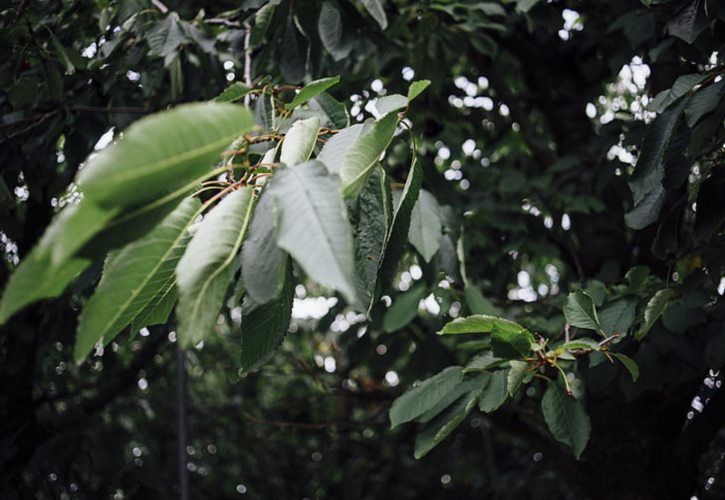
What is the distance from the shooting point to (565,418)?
1.08 meters

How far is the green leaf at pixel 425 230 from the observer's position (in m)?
1.23

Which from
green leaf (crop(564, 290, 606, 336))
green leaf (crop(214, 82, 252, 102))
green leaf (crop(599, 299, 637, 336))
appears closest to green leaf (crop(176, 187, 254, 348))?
green leaf (crop(214, 82, 252, 102))

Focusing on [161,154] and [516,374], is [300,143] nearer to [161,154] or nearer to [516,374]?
[161,154]

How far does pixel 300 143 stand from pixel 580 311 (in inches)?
18.9

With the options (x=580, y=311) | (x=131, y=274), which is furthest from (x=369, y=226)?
(x=580, y=311)

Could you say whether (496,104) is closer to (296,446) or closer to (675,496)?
(675,496)

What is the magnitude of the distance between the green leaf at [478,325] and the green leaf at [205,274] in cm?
40

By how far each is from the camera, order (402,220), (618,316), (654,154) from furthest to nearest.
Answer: (618,316) < (654,154) < (402,220)

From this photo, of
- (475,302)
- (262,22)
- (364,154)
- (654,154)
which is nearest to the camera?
(364,154)

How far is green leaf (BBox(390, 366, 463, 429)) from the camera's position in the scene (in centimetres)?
113

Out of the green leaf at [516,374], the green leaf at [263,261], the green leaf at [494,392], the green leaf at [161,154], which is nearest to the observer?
the green leaf at [161,154]

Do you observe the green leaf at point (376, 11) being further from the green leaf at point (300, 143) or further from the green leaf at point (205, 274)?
the green leaf at point (205, 274)

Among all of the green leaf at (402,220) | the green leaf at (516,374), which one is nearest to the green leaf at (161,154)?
the green leaf at (402,220)

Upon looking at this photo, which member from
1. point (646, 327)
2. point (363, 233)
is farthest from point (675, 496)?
point (363, 233)
